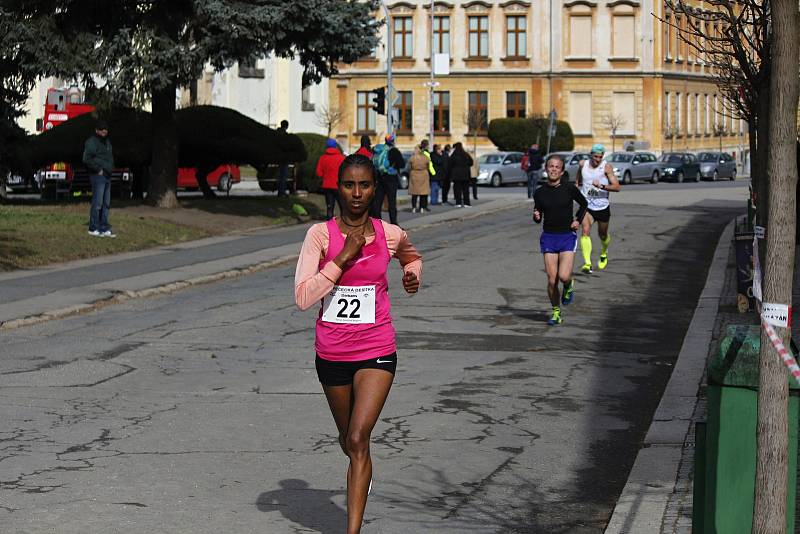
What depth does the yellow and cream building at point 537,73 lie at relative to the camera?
8238 centimetres

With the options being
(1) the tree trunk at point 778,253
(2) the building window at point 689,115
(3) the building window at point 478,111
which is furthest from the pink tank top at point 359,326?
(2) the building window at point 689,115

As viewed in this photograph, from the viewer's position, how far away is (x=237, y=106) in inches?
3078

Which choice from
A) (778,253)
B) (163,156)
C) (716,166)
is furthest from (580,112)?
(778,253)

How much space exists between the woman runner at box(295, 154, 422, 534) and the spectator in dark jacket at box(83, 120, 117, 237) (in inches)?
709

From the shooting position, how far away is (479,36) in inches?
3349

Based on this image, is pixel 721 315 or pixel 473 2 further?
pixel 473 2

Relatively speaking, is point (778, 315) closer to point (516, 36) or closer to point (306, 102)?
point (306, 102)

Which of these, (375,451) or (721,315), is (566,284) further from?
(375,451)

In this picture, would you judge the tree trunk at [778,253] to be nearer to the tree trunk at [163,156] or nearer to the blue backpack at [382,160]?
the blue backpack at [382,160]

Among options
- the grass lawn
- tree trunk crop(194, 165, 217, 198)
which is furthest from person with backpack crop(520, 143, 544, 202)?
tree trunk crop(194, 165, 217, 198)

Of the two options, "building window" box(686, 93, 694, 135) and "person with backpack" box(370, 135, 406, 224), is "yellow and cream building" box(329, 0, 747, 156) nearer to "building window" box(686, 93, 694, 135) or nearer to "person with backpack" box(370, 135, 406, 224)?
"building window" box(686, 93, 694, 135)

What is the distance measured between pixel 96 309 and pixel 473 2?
70.1m

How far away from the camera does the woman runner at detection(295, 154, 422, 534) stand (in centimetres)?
652

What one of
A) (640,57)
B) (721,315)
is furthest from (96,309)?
(640,57)
